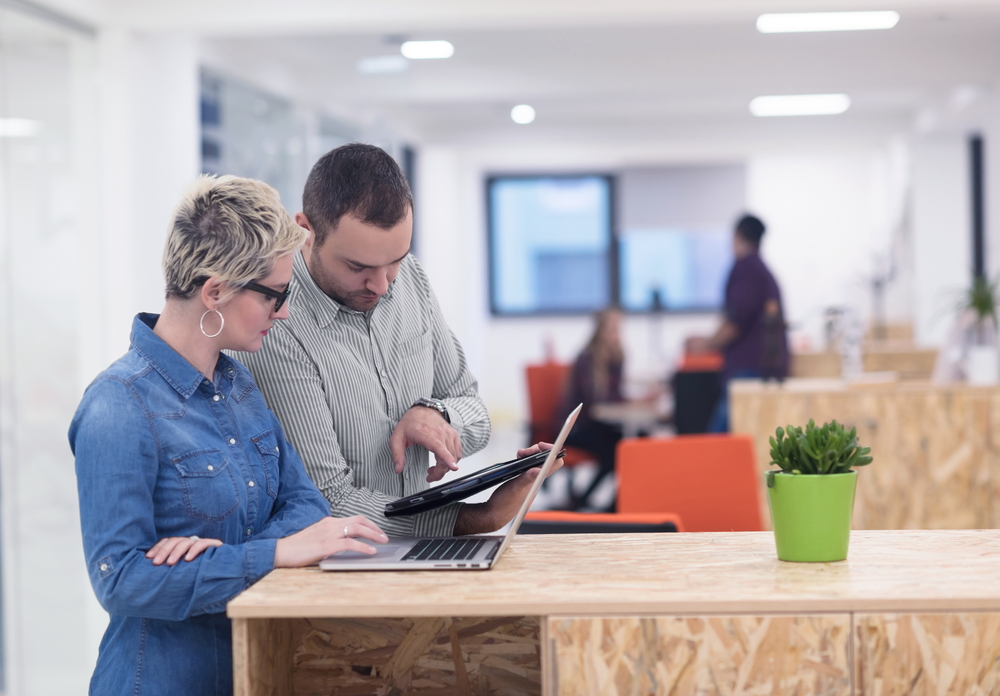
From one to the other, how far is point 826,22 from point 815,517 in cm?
456

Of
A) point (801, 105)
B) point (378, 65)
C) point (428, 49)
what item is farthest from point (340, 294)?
point (801, 105)

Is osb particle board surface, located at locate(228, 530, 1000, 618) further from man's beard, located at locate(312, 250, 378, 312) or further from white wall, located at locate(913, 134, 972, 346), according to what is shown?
white wall, located at locate(913, 134, 972, 346)

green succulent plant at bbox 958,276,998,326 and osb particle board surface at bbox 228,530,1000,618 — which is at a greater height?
green succulent plant at bbox 958,276,998,326

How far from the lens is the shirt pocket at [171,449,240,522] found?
1.49m

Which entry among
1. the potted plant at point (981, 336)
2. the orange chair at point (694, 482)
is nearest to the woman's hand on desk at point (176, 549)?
the orange chair at point (694, 482)

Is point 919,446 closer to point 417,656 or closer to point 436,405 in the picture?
point 436,405

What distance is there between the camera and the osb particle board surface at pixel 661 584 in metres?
1.35

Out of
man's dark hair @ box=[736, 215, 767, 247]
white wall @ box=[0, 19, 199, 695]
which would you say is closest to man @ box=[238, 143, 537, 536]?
white wall @ box=[0, 19, 199, 695]

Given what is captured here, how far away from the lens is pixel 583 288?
11.4 metres

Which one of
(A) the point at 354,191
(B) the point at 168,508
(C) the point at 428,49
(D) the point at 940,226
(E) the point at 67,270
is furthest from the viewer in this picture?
(D) the point at 940,226

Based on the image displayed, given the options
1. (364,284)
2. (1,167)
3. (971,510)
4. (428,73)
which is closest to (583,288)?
(428,73)

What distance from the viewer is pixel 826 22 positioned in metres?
5.39

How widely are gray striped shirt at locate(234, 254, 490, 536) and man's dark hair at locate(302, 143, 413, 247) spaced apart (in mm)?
150

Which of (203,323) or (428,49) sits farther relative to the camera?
(428,49)
